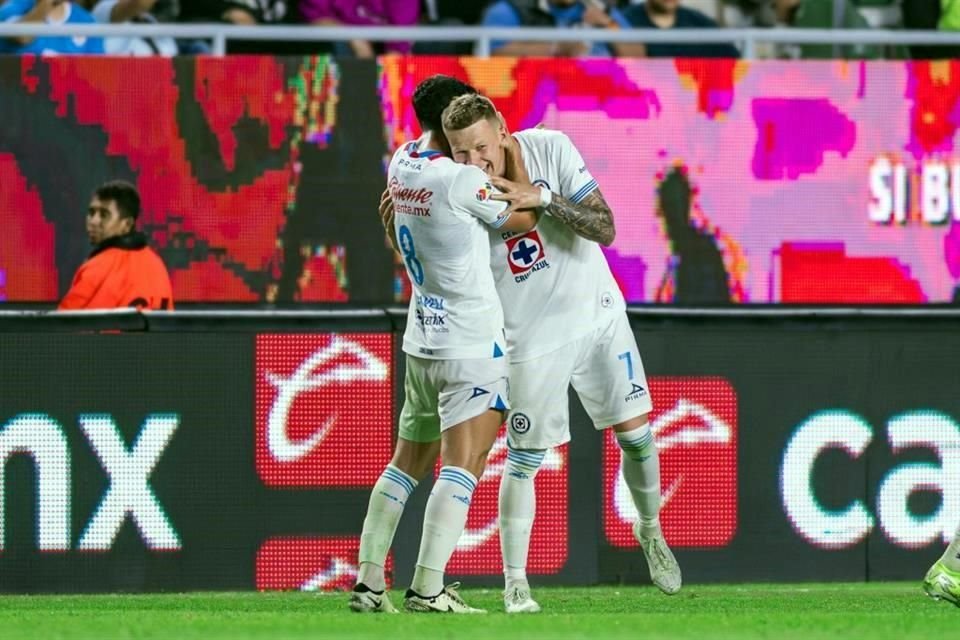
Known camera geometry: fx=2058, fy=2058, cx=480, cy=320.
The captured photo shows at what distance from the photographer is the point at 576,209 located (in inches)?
318

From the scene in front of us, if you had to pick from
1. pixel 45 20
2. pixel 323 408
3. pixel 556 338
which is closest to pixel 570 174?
pixel 556 338

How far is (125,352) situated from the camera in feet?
32.6

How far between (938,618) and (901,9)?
272 inches

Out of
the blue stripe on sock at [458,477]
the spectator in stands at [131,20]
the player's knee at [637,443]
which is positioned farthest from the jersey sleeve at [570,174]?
the spectator in stands at [131,20]

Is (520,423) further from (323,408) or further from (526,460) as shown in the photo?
(323,408)

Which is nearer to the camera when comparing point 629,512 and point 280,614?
point 280,614

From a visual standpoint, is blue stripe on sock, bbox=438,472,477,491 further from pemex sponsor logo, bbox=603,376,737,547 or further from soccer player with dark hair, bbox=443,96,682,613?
pemex sponsor logo, bbox=603,376,737,547

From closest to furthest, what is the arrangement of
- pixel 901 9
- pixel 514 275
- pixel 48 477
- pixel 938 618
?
pixel 938 618, pixel 514 275, pixel 48 477, pixel 901 9

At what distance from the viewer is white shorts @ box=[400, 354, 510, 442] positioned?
25.2 feet

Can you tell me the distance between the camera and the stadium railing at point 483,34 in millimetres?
12109

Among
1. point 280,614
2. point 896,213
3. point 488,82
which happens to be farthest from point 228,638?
point 896,213

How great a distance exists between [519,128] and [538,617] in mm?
5304

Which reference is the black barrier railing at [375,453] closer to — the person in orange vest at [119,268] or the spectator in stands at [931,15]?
the person in orange vest at [119,268]

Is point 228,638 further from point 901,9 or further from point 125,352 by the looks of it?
point 901,9
